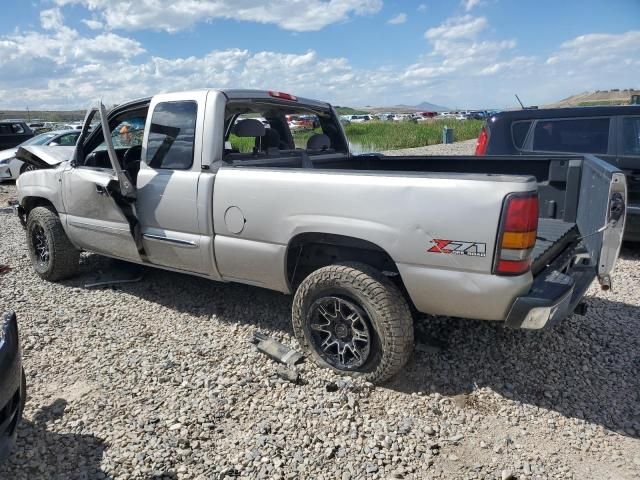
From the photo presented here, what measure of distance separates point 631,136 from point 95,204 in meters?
5.91

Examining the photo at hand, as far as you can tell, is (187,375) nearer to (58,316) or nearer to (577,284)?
(58,316)

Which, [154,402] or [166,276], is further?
[166,276]

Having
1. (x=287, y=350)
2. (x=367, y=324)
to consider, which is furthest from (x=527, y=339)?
(x=287, y=350)

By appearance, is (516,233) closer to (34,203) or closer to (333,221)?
(333,221)

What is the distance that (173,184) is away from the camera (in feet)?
13.0

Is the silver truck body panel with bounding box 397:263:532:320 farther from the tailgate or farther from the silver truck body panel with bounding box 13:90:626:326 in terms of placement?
the tailgate

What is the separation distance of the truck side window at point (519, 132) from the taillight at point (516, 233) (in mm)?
4166

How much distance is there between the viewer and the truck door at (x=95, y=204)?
4.36 metres

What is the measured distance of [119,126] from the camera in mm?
5062

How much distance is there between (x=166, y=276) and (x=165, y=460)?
3.00m

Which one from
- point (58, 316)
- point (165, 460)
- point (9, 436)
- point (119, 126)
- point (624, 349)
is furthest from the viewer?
point (119, 126)

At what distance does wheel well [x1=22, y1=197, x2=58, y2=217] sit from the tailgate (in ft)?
16.3

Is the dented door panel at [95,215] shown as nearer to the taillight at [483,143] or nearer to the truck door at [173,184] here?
the truck door at [173,184]

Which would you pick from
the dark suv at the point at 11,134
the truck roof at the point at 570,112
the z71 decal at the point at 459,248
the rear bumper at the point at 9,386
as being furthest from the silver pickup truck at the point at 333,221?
the dark suv at the point at 11,134
